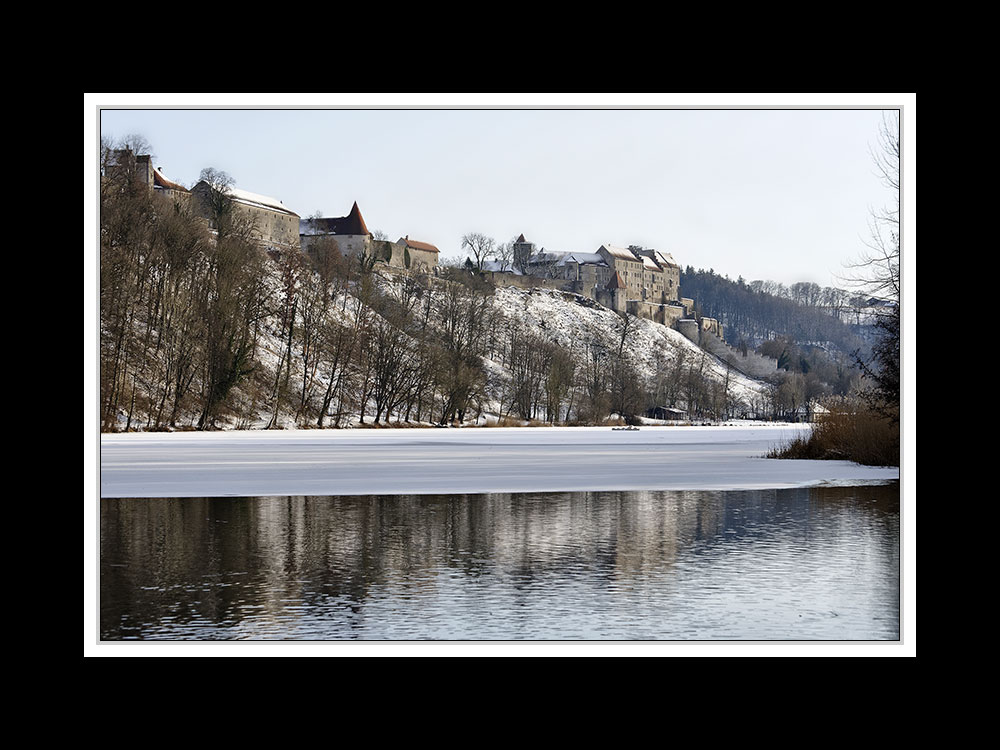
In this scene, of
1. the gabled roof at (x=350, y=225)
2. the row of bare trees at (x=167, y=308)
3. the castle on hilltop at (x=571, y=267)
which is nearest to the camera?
the row of bare trees at (x=167, y=308)

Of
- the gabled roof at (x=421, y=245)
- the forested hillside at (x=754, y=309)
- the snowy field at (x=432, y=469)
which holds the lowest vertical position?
the snowy field at (x=432, y=469)

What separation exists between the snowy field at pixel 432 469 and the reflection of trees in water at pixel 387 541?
4.92 ft

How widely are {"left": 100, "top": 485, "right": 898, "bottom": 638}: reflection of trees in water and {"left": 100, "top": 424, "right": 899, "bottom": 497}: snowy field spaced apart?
4.92 ft

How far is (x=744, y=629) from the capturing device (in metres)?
7.89

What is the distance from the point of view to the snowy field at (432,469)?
18.1 meters

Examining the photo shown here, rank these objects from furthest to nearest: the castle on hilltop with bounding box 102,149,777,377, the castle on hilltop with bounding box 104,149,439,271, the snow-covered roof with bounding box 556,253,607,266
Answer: the snow-covered roof with bounding box 556,253,607,266, the castle on hilltop with bounding box 102,149,777,377, the castle on hilltop with bounding box 104,149,439,271

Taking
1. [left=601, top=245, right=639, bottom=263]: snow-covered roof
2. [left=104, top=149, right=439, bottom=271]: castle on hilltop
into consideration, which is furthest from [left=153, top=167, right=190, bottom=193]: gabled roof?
[left=601, top=245, right=639, bottom=263]: snow-covered roof

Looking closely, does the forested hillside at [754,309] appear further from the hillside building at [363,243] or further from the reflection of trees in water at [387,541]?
the reflection of trees in water at [387,541]

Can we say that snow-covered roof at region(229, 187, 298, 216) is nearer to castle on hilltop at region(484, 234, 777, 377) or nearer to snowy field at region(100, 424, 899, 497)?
castle on hilltop at region(484, 234, 777, 377)

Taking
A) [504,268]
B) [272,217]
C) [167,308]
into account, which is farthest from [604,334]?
[167,308]

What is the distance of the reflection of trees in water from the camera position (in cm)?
905

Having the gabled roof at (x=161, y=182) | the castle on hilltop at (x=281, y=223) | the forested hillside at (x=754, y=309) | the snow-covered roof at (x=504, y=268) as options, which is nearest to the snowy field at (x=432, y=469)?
the castle on hilltop at (x=281, y=223)

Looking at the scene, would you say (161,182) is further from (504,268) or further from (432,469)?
(432,469)
